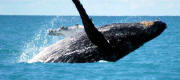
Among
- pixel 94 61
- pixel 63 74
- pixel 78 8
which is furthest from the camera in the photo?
pixel 63 74

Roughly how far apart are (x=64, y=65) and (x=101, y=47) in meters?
1.35

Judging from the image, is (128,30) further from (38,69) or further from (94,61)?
(38,69)

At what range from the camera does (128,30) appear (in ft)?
41.3

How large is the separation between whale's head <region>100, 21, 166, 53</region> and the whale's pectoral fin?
1.33 ft

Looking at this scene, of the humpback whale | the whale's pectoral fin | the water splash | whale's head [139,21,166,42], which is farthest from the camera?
the water splash

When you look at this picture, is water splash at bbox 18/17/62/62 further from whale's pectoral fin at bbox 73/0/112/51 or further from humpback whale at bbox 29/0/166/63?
whale's pectoral fin at bbox 73/0/112/51

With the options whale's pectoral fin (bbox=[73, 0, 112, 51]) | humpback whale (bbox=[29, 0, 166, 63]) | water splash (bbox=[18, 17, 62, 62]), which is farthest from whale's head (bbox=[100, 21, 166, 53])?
water splash (bbox=[18, 17, 62, 62])

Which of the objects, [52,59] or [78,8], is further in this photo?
[52,59]

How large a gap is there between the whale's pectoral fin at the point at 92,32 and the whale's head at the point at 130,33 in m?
0.41

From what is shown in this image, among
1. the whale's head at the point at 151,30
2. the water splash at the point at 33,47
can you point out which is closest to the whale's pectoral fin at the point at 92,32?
the whale's head at the point at 151,30

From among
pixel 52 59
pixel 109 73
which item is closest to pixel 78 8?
pixel 52 59

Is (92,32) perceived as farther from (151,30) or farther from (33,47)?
(33,47)

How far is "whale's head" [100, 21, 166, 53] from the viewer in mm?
12252

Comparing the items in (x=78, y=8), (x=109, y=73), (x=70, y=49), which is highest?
(x=78, y=8)
